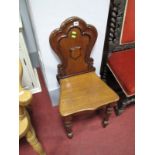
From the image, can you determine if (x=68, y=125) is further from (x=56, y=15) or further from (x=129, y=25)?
(x=129, y=25)

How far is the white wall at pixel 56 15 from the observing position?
1.04m

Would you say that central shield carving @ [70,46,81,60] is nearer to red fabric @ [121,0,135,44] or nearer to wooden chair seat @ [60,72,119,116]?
wooden chair seat @ [60,72,119,116]

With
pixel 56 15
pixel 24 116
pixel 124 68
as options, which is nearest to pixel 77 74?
pixel 124 68

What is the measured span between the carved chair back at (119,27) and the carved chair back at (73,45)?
18 cm

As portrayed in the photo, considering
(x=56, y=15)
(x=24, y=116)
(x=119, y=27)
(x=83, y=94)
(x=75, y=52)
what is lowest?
(x=83, y=94)

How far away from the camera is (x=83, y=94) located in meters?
1.30

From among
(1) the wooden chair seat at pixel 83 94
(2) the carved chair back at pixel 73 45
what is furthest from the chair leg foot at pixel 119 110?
(2) the carved chair back at pixel 73 45

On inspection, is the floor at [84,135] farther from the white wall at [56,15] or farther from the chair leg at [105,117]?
the white wall at [56,15]

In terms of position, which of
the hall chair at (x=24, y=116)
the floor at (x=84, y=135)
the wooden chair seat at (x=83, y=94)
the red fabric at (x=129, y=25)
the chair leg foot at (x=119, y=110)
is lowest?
the floor at (x=84, y=135)

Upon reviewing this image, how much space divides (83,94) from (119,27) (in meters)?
0.60

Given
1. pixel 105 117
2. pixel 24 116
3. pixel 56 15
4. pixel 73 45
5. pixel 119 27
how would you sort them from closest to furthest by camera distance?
1. pixel 24 116
2. pixel 56 15
3. pixel 73 45
4. pixel 119 27
5. pixel 105 117

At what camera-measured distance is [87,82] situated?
138 centimetres

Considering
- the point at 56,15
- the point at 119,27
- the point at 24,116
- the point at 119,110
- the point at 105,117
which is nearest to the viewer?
the point at 24,116
